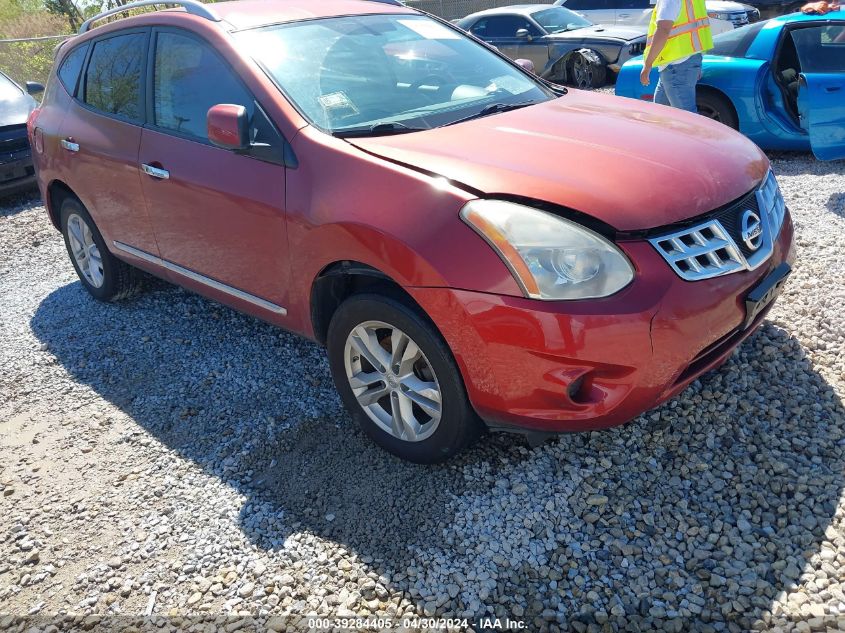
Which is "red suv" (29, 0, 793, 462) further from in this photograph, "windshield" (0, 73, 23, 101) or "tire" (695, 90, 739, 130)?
"windshield" (0, 73, 23, 101)

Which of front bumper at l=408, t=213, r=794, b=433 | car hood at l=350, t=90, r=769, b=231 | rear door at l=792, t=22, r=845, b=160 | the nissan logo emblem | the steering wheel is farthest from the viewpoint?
rear door at l=792, t=22, r=845, b=160

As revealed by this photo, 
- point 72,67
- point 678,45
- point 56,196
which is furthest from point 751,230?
point 56,196

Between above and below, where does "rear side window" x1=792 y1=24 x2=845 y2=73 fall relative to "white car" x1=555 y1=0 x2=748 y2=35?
above

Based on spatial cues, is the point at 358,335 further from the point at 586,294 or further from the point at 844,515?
the point at 844,515

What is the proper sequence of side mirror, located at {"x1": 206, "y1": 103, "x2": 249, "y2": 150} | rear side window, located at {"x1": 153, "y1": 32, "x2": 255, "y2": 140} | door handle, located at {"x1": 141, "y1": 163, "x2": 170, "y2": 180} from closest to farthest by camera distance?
side mirror, located at {"x1": 206, "y1": 103, "x2": 249, "y2": 150}, rear side window, located at {"x1": 153, "y1": 32, "x2": 255, "y2": 140}, door handle, located at {"x1": 141, "y1": 163, "x2": 170, "y2": 180}

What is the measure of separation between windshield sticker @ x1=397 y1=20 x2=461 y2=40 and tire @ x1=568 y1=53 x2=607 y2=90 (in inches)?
297

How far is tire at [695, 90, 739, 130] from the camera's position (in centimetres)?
654

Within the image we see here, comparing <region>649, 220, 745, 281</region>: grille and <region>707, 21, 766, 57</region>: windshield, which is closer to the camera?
<region>649, 220, 745, 281</region>: grille

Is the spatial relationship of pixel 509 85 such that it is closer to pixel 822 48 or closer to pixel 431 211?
pixel 431 211

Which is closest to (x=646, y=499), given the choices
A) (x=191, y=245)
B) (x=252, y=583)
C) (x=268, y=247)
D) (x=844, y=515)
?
(x=844, y=515)

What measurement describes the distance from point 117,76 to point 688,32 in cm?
431

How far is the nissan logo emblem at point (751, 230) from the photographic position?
2.61 m

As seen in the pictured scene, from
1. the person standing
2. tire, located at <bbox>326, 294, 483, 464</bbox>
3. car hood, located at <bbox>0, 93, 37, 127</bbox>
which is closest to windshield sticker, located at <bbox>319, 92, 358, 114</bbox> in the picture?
tire, located at <bbox>326, 294, 483, 464</bbox>

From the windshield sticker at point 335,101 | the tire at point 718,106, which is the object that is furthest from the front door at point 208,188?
the tire at point 718,106
